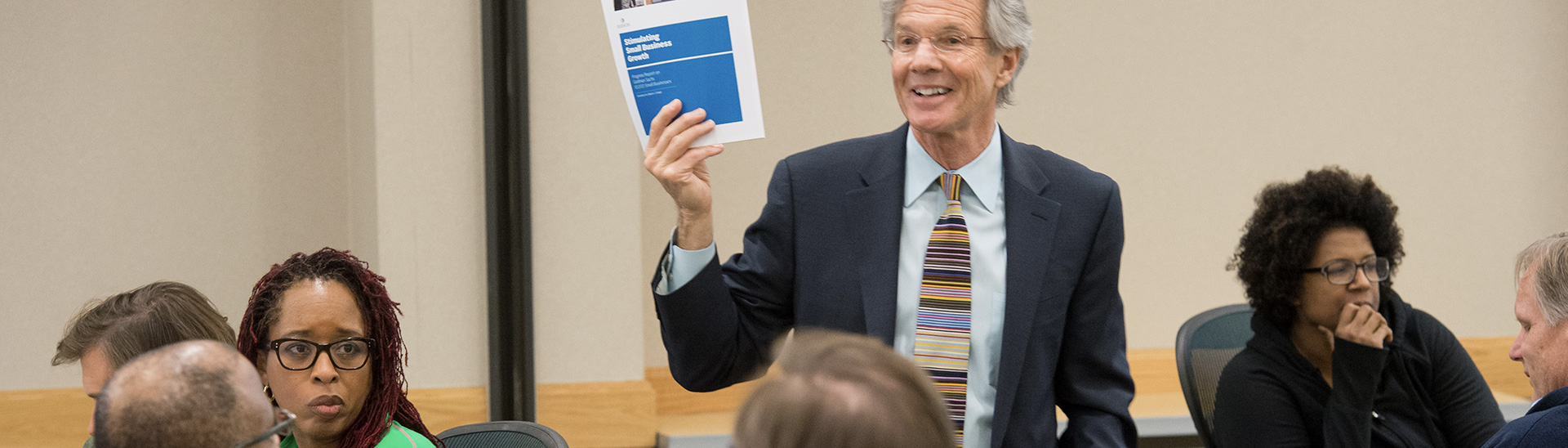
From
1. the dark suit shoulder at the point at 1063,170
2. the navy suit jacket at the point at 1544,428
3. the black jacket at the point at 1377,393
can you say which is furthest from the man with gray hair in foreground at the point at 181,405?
the black jacket at the point at 1377,393

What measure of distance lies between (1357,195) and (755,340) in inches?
59.8

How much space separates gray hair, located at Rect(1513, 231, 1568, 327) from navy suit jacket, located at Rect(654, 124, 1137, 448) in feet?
2.26

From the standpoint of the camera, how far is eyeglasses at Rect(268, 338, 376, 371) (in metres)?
1.61

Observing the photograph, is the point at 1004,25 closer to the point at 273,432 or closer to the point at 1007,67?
the point at 1007,67

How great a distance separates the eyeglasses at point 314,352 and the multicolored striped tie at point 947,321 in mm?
770

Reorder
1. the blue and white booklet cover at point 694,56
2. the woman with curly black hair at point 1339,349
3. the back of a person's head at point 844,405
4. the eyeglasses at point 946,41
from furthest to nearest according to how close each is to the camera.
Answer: the woman with curly black hair at point 1339,349 → the eyeglasses at point 946,41 → the blue and white booklet cover at point 694,56 → the back of a person's head at point 844,405

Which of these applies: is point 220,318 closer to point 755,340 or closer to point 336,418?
point 336,418

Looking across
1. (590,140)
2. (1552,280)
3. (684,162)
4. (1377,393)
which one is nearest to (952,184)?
(684,162)

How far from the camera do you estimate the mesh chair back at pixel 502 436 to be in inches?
74.8

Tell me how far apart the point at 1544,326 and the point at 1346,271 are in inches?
25.9

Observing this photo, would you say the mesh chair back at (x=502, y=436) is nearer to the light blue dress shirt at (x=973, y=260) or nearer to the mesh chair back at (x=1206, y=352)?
the light blue dress shirt at (x=973, y=260)

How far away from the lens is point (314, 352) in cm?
162

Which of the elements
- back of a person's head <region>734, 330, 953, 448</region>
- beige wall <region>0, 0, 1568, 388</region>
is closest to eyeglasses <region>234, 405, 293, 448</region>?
back of a person's head <region>734, 330, 953, 448</region>

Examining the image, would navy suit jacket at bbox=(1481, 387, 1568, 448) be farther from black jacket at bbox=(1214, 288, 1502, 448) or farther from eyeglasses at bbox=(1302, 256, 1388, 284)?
eyeglasses at bbox=(1302, 256, 1388, 284)
